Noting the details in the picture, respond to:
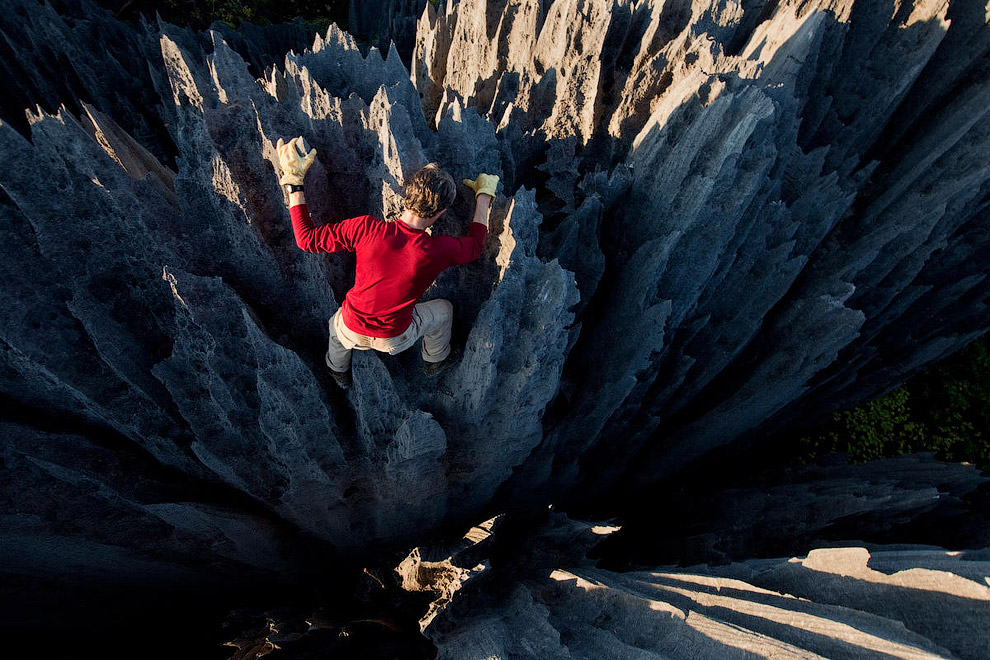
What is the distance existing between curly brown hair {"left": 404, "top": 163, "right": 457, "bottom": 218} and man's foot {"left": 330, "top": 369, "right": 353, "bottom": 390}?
216 centimetres

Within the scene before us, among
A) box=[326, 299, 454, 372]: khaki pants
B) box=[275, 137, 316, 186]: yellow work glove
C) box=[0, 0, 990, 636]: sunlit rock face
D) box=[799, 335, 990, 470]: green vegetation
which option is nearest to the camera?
box=[275, 137, 316, 186]: yellow work glove

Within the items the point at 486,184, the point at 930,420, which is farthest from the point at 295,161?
the point at 930,420

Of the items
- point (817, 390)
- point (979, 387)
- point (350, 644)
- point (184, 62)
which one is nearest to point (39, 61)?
point (184, 62)

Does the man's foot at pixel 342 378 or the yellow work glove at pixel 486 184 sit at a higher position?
the yellow work glove at pixel 486 184

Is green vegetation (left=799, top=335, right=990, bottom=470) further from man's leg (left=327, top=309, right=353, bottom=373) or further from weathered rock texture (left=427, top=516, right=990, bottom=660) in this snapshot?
man's leg (left=327, top=309, right=353, bottom=373)

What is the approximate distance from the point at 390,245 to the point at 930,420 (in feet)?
42.0

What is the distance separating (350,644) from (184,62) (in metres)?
6.42

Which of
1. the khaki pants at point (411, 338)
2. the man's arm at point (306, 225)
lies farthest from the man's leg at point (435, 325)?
the man's arm at point (306, 225)

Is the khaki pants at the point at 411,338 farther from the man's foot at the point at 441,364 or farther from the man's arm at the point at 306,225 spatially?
the man's arm at the point at 306,225

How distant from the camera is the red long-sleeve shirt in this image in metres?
4.64

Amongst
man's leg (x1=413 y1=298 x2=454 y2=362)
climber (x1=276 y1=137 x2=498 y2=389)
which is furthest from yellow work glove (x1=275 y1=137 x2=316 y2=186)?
man's leg (x1=413 y1=298 x2=454 y2=362)

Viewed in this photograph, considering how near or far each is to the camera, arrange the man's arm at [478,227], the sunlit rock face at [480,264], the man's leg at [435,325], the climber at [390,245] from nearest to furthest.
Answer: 1. the climber at [390,245]
2. the man's arm at [478,227]
3. the sunlit rock face at [480,264]
4. the man's leg at [435,325]

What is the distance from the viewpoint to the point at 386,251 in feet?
15.3

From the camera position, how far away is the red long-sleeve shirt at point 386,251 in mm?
4645
